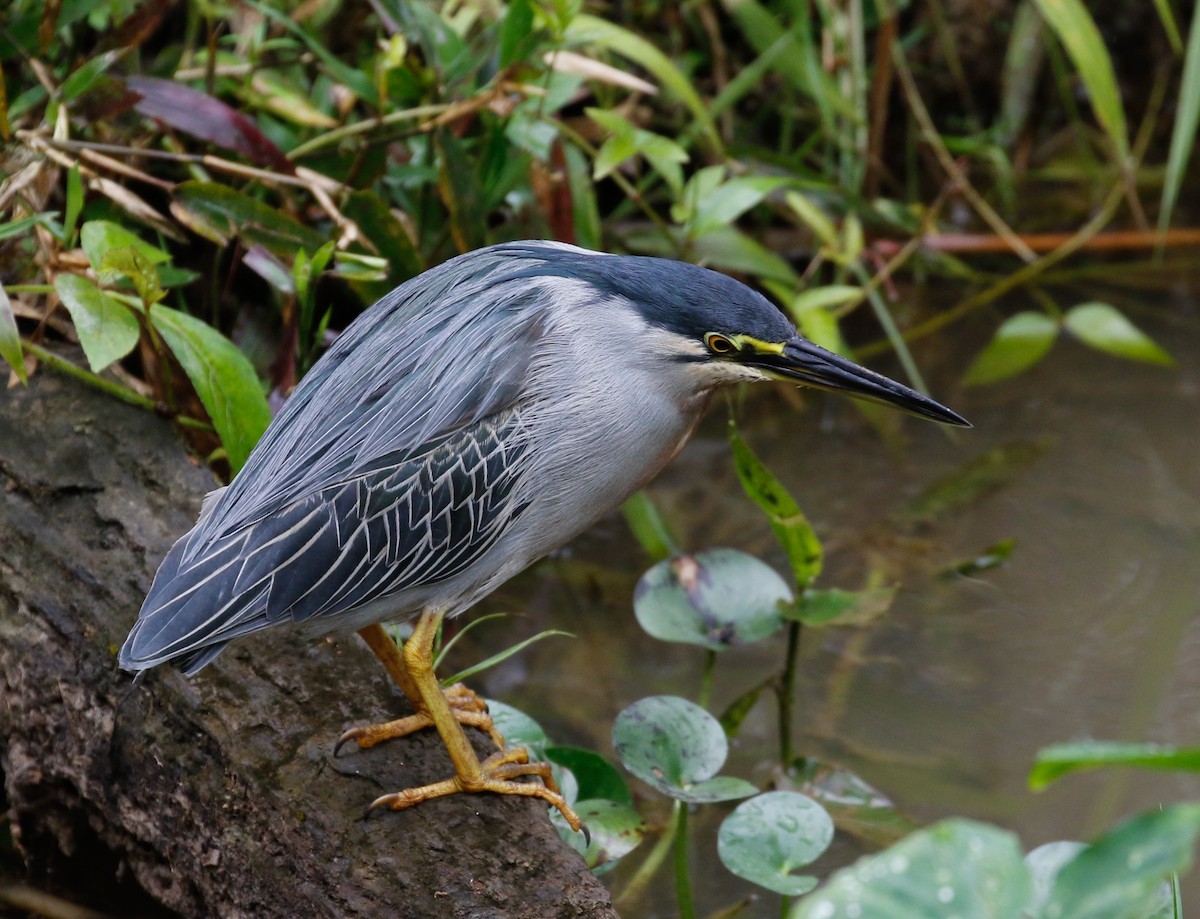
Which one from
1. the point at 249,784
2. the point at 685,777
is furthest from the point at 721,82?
the point at 249,784

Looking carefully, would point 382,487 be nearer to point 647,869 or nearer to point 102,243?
point 102,243

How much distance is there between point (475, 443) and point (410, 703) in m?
0.55

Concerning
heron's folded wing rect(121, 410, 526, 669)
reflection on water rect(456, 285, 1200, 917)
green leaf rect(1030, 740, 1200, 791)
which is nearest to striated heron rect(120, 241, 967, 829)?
heron's folded wing rect(121, 410, 526, 669)

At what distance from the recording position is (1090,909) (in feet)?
3.09

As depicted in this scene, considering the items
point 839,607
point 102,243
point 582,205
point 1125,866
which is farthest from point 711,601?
point 1125,866

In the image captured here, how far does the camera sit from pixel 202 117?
9.30ft

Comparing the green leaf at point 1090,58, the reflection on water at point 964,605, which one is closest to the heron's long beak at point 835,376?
the reflection on water at point 964,605

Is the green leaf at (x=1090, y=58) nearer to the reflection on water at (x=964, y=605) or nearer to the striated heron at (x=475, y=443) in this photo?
the reflection on water at (x=964, y=605)

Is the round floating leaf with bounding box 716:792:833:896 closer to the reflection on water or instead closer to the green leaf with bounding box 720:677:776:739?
the reflection on water

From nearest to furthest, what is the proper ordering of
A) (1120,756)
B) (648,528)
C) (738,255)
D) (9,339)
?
1. (1120,756)
2. (9,339)
3. (648,528)
4. (738,255)

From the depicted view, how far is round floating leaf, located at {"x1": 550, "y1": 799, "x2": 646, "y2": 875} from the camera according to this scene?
224 centimetres

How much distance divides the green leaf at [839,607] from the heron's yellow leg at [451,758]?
68 cm

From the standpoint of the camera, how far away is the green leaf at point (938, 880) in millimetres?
927

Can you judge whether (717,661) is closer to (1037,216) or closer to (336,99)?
(336,99)
